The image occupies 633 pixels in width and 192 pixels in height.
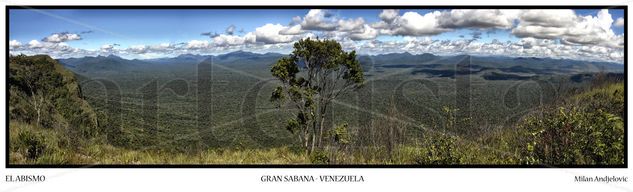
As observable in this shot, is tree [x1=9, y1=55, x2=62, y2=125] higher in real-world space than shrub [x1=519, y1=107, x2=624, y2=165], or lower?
higher

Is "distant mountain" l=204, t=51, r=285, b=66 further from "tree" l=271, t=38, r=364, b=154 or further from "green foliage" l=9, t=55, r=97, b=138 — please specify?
"green foliage" l=9, t=55, r=97, b=138

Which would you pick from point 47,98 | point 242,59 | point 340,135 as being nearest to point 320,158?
point 340,135

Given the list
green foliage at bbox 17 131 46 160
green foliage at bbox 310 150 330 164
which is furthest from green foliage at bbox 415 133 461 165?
green foliage at bbox 17 131 46 160

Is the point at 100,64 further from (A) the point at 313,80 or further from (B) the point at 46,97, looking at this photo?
(A) the point at 313,80

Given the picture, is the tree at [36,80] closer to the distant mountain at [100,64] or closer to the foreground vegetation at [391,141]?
the foreground vegetation at [391,141]

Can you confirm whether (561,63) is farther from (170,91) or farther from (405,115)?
(170,91)
